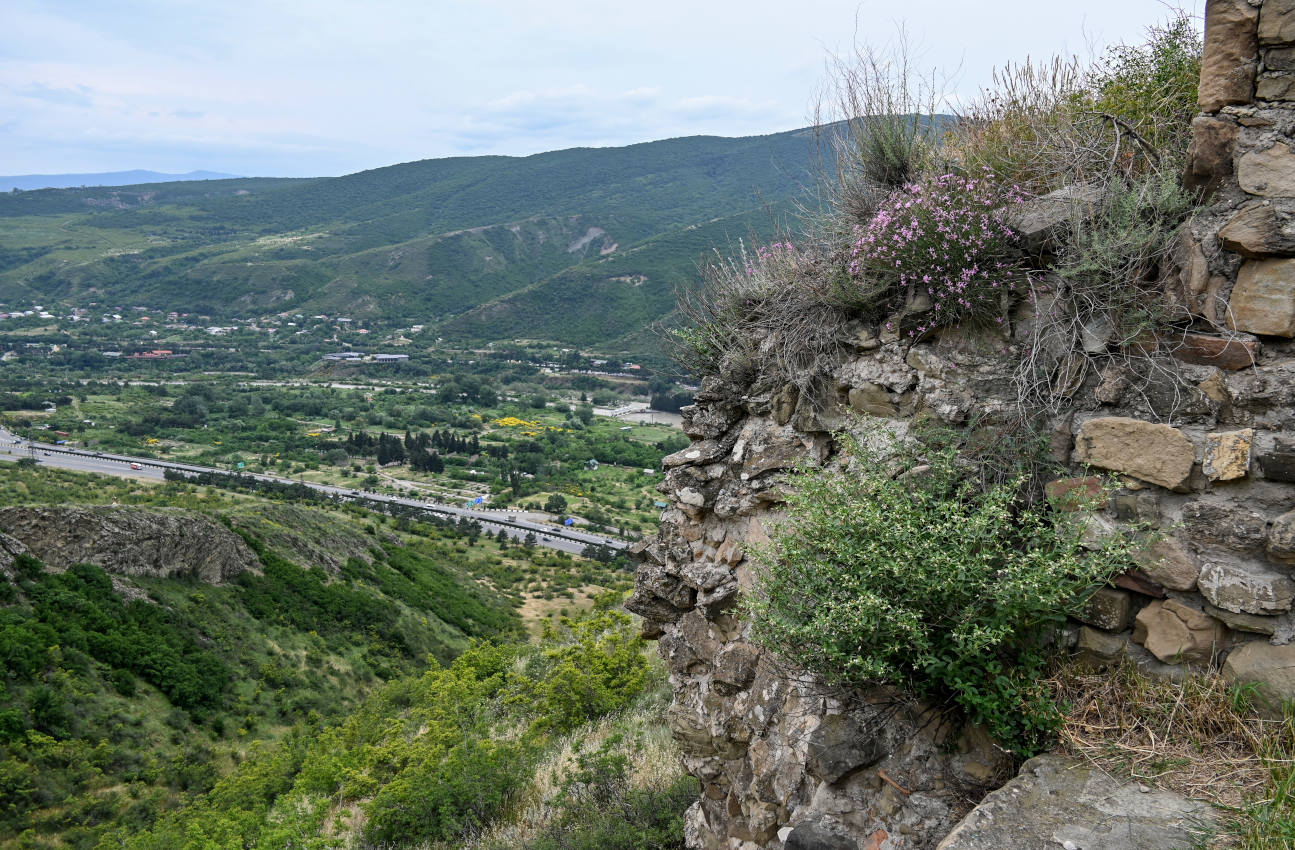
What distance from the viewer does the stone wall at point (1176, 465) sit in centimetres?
274

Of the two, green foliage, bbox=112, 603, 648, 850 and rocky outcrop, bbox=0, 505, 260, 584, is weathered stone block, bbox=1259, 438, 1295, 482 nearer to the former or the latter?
green foliage, bbox=112, 603, 648, 850

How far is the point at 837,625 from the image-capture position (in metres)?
2.85

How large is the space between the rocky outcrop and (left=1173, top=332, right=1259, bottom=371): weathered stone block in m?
23.9

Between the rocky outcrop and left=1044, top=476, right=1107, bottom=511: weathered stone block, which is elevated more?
left=1044, top=476, right=1107, bottom=511: weathered stone block

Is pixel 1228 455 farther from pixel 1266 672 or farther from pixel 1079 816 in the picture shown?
pixel 1079 816

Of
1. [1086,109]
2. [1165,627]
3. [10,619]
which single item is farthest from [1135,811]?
[10,619]

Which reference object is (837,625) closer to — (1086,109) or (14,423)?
(1086,109)

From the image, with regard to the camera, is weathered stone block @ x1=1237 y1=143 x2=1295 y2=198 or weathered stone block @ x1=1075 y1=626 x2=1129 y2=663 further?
weathered stone block @ x1=1075 y1=626 x2=1129 y2=663

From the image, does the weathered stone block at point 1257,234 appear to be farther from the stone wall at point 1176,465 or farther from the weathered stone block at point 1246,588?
the weathered stone block at point 1246,588

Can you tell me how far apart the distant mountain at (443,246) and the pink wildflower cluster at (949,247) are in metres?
103

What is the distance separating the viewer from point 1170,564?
2.84 meters

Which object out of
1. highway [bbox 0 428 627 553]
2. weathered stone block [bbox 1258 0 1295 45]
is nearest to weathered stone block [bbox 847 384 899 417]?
weathered stone block [bbox 1258 0 1295 45]

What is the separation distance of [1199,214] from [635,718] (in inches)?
269

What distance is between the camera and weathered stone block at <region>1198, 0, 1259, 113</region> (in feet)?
9.45
